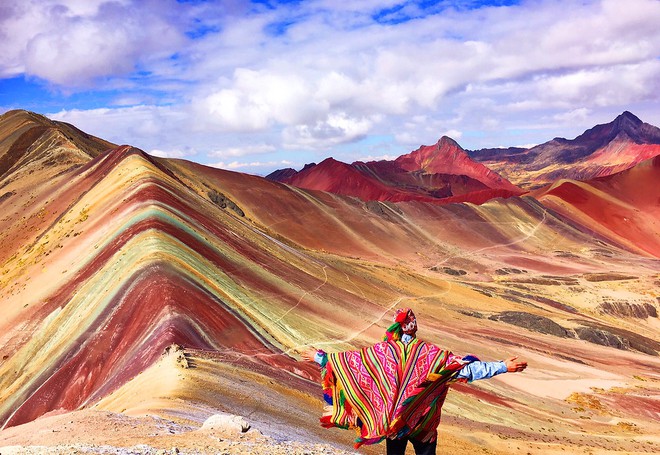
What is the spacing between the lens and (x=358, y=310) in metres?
35.5

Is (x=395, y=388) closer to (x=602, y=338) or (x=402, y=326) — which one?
(x=402, y=326)

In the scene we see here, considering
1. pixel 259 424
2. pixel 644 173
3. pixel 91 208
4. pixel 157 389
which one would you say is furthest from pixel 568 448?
pixel 644 173

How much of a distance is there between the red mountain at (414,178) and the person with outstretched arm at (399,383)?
123492 mm

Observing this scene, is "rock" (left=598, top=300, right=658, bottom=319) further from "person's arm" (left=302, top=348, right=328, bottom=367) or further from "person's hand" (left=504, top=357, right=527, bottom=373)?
"person's arm" (left=302, top=348, right=328, bottom=367)

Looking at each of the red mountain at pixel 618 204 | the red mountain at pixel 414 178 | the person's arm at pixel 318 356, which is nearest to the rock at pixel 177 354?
the person's arm at pixel 318 356

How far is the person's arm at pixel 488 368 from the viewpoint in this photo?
598cm

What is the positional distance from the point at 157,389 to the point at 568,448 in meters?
13.9

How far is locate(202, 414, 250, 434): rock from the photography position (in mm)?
9628

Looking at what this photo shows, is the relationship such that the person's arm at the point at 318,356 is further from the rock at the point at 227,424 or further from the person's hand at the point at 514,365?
the rock at the point at 227,424

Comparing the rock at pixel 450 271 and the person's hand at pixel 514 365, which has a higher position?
the rock at pixel 450 271

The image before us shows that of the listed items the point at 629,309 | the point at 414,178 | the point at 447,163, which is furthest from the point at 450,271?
the point at 447,163

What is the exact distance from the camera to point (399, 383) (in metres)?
6.27

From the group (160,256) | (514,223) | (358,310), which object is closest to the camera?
(160,256)

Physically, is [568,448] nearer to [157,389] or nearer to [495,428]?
[495,428]
